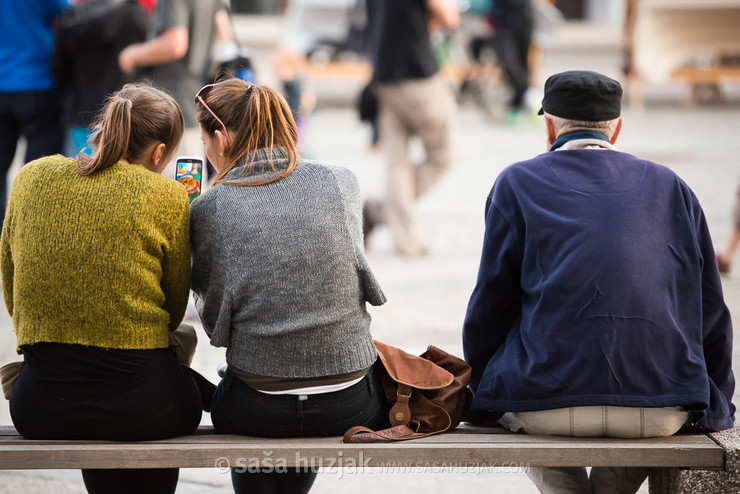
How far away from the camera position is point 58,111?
570 centimetres

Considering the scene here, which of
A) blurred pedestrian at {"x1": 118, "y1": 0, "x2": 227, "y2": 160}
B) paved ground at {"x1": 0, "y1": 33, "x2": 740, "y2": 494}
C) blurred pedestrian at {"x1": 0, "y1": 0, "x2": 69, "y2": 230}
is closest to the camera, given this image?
paved ground at {"x1": 0, "y1": 33, "x2": 740, "y2": 494}

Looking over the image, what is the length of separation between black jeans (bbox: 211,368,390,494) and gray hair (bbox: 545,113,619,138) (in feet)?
2.88

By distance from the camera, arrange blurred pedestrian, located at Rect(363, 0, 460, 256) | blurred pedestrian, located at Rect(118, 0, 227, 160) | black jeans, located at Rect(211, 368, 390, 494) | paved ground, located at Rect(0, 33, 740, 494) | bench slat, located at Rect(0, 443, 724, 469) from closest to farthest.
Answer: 1. bench slat, located at Rect(0, 443, 724, 469)
2. black jeans, located at Rect(211, 368, 390, 494)
3. paved ground, located at Rect(0, 33, 740, 494)
4. blurred pedestrian, located at Rect(118, 0, 227, 160)
5. blurred pedestrian, located at Rect(363, 0, 460, 256)

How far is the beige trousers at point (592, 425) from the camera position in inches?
98.5

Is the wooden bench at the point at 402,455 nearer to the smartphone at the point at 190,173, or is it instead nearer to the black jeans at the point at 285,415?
the black jeans at the point at 285,415

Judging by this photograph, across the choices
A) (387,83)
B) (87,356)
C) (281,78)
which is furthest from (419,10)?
(87,356)

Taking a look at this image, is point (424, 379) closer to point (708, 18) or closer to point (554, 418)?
point (554, 418)

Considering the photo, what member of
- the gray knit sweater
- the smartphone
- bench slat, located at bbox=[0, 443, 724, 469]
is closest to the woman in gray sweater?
the gray knit sweater

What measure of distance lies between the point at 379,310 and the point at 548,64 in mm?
14556

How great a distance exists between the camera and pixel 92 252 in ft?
8.09

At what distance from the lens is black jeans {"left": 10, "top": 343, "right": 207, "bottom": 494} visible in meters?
2.51

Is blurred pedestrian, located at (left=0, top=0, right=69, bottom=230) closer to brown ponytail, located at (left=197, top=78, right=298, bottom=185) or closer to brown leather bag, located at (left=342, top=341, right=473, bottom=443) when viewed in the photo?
brown ponytail, located at (left=197, top=78, right=298, bottom=185)

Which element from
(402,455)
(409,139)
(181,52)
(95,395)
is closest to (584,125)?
(402,455)

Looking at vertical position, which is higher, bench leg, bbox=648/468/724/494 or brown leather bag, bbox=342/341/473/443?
brown leather bag, bbox=342/341/473/443
